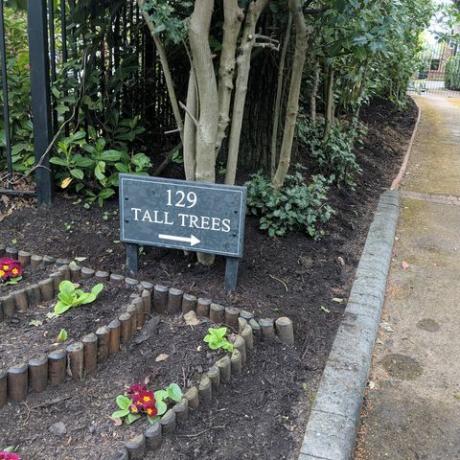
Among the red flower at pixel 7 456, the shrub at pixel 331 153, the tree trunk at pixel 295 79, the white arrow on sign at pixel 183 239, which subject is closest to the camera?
the red flower at pixel 7 456

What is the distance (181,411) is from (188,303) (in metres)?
0.78

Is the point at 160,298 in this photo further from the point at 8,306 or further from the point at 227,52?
the point at 227,52

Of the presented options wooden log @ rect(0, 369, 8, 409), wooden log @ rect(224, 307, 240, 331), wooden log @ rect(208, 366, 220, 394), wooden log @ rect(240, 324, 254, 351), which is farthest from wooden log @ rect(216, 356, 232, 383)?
wooden log @ rect(0, 369, 8, 409)

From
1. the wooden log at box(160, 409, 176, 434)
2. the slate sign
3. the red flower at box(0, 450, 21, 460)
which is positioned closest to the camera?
the red flower at box(0, 450, 21, 460)

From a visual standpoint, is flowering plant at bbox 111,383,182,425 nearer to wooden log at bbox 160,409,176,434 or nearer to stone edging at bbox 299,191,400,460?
wooden log at bbox 160,409,176,434

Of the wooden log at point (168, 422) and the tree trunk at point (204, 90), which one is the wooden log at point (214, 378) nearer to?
the wooden log at point (168, 422)

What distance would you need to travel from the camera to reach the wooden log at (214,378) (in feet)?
8.17

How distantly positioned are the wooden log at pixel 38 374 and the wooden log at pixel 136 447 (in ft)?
1.74

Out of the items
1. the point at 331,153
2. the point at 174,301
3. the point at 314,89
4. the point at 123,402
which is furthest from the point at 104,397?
the point at 314,89

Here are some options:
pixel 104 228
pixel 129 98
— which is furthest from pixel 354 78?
pixel 104 228

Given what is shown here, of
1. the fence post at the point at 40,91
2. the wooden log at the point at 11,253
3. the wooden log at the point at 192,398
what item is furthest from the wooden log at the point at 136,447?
the fence post at the point at 40,91

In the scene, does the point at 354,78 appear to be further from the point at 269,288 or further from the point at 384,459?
the point at 384,459

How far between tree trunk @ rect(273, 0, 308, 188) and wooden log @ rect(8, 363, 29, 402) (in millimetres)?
2665

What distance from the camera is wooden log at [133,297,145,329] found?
2.85 m
